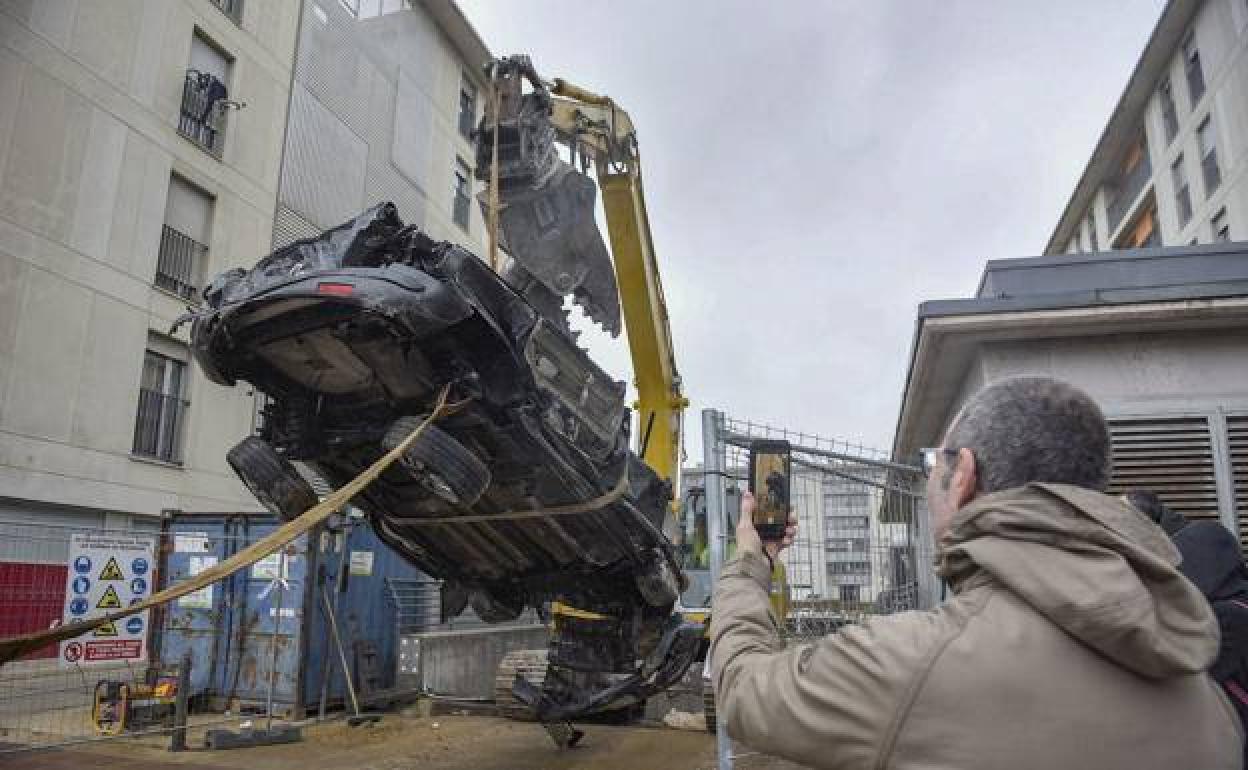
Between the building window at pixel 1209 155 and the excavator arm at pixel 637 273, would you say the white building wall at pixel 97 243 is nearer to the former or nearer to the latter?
the excavator arm at pixel 637 273

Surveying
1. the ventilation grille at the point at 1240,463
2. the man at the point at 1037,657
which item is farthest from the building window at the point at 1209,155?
the man at the point at 1037,657

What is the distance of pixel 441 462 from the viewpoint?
164 inches

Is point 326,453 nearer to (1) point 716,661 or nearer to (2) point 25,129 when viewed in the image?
(1) point 716,661

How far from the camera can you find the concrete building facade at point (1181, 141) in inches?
850

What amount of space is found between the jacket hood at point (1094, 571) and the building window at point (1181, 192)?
28.5m

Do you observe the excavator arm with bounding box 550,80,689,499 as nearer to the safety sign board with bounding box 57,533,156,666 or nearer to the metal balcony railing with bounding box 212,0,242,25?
the safety sign board with bounding box 57,533,156,666

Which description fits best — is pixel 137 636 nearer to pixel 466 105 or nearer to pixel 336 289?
pixel 336 289

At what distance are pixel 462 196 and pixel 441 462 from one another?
A: 2275cm

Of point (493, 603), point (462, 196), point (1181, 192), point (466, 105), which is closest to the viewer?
point (493, 603)

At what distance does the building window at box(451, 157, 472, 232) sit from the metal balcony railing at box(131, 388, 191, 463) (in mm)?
11630

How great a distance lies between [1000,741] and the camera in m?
1.21

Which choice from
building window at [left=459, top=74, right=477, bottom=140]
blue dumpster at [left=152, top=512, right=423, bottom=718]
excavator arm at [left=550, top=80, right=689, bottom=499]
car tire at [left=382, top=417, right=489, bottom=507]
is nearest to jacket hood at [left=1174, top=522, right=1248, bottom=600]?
car tire at [left=382, top=417, right=489, bottom=507]

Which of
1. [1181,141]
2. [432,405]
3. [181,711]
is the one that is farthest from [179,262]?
[1181,141]

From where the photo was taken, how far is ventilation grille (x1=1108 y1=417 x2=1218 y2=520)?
6266 millimetres
